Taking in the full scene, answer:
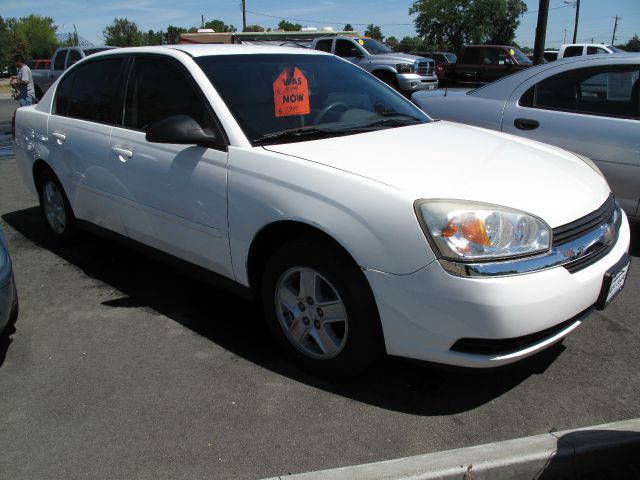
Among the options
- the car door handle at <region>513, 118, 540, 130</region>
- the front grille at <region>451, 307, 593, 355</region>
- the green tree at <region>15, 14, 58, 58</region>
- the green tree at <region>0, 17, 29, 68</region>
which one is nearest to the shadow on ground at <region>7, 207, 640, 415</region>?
the front grille at <region>451, 307, 593, 355</region>

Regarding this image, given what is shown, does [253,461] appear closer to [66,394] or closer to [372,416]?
[372,416]

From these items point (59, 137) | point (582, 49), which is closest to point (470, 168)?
point (59, 137)

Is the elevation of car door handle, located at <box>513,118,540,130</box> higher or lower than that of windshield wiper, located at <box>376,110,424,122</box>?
lower

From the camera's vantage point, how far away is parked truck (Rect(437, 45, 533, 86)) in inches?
923

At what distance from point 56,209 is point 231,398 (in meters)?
2.99

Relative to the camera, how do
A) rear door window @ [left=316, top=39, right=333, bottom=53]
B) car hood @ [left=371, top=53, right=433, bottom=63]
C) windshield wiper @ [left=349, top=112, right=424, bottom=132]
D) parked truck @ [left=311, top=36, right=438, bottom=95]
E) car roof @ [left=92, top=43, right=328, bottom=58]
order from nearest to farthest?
windshield wiper @ [left=349, top=112, right=424, bottom=132], car roof @ [left=92, top=43, right=328, bottom=58], parked truck @ [left=311, top=36, right=438, bottom=95], car hood @ [left=371, top=53, right=433, bottom=63], rear door window @ [left=316, top=39, right=333, bottom=53]

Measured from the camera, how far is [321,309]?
2814 mm

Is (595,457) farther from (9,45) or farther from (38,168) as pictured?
(9,45)

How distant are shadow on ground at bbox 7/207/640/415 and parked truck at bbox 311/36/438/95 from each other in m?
12.9

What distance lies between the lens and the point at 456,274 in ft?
7.57

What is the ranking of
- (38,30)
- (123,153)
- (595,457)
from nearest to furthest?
1. (595,457)
2. (123,153)
3. (38,30)

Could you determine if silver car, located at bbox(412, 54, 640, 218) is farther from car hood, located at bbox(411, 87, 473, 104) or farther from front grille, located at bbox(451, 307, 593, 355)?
front grille, located at bbox(451, 307, 593, 355)

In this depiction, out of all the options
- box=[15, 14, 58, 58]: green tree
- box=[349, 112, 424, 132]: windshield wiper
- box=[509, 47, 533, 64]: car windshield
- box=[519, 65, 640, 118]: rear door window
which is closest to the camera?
box=[349, 112, 424, 132]: windshield wiper

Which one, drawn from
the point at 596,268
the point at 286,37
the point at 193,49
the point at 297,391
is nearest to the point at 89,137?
the point at 193,49
